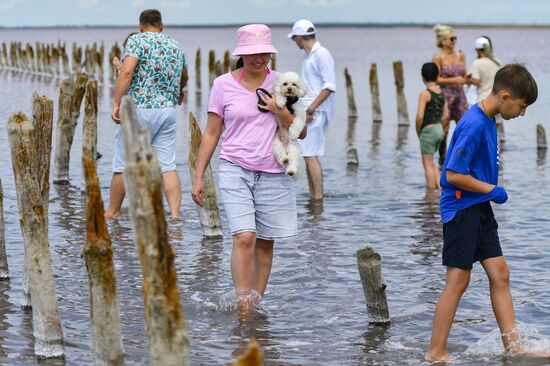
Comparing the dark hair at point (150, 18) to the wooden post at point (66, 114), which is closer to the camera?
the dark hair at point (150, 18)

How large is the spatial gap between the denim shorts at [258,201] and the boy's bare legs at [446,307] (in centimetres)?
133

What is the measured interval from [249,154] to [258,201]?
34 cm

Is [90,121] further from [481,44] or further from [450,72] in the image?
[481,44]

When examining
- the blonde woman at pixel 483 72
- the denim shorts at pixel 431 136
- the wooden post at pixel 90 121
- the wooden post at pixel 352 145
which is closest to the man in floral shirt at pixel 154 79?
the wooden post at pixel 90 121

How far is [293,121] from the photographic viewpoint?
23.5 ft

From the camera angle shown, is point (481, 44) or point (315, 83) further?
point (481, 44)

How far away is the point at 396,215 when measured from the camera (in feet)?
40.6

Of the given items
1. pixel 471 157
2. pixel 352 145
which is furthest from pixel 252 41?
pixel 352 145

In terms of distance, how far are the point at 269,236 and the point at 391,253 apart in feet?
10.2

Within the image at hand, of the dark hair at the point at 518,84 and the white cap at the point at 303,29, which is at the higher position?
the white cap at the point at 303,29

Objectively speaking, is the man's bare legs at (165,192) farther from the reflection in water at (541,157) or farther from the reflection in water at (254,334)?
the reflection in water at (541,157)

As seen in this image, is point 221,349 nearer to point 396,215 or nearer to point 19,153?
point 19,153

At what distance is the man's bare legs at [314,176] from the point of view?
40.5 feet

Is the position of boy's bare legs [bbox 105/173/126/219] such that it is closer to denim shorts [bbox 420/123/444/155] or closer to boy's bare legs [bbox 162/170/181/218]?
boy's bare legs [bbox 162/170/181/218]
